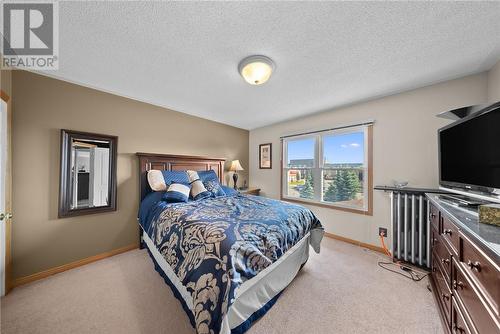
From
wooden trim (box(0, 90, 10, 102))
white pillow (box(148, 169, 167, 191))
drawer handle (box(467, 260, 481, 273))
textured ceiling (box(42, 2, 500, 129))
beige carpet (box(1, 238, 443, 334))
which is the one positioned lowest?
beige carpet (box(1, 238, 443, 334))

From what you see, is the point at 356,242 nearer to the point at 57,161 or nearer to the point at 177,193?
the point at 177,193

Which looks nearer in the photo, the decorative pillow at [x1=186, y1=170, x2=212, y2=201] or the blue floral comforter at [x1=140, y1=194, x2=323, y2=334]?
the blue floral comforter at [x1=140, y1=194, x2=323, y2=334]

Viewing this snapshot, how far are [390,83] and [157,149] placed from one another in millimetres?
3579

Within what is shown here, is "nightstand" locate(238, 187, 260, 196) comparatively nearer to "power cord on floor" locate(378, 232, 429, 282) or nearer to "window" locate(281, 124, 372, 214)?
"window" locate(281, 124, 372, 214)

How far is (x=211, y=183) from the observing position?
2898 millimetres

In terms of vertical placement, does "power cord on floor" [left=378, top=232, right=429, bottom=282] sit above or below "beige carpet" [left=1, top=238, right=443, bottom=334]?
above

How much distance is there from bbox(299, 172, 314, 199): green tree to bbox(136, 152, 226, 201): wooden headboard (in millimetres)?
1898

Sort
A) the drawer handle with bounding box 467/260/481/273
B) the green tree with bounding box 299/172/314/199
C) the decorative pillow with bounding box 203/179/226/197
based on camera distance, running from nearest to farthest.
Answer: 1. the drawer handle with bounding box 467/260/481/273
2. the decorative pillow with bounding box 203/179/226/197
3. the green tree with bounding box 299/172/314/199

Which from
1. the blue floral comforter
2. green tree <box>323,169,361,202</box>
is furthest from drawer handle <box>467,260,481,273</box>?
green tree <box>323,169,361,202</box>

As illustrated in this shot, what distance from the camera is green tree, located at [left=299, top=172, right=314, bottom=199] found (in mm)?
3440

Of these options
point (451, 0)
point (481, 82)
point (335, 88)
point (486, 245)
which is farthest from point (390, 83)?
point (486, 245)

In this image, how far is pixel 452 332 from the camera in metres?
1.12

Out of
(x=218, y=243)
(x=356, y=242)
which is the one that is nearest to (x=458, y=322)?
(x=218, y=243)

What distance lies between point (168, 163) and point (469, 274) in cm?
337
